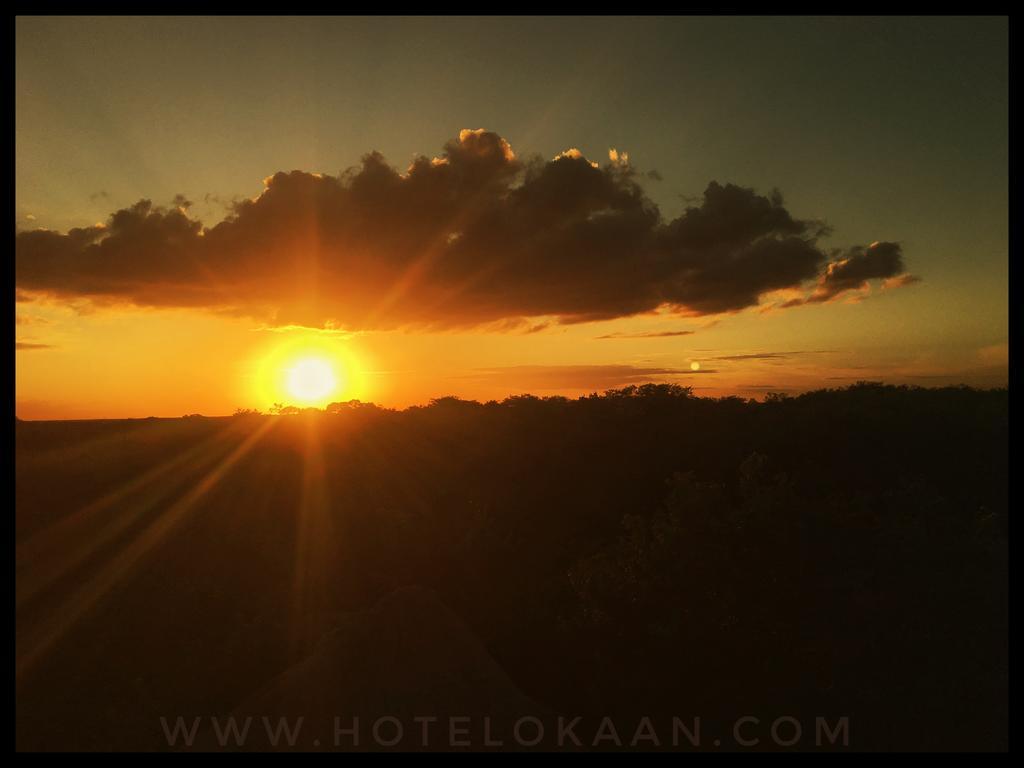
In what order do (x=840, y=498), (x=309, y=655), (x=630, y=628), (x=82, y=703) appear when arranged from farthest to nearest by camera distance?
(x=840, y=498)
(x=630, y=628)
(x=309, y=655)
(x=82, y=703)

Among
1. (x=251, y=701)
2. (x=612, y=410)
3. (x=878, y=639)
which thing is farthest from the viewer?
(x=612, y=410)

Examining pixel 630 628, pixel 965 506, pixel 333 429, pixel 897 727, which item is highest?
pixel 333 429

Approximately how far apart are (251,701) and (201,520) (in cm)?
242

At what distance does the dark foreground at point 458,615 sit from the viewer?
623 centimetres

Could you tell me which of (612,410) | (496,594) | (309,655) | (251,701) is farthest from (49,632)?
(612,410)

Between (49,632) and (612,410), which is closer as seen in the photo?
(49,632)

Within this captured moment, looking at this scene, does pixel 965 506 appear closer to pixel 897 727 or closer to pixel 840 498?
pixel 840 498

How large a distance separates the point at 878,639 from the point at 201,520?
7.83m

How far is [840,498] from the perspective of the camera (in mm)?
9258

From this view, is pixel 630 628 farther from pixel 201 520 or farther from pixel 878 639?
pixel 201 520

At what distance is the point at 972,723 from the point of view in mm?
7211

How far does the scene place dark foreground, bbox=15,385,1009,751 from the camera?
20.4ft

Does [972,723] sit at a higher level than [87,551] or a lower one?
lower

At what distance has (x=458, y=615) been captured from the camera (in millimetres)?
8977
